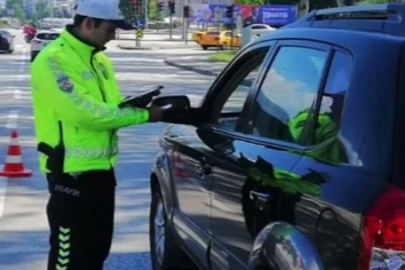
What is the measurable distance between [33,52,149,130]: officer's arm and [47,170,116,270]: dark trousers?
0.98ft

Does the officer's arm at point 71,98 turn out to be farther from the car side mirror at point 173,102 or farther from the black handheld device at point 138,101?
the car side mirror at point 173,102

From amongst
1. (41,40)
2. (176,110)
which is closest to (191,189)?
(176,110)

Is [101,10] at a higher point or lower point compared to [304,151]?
higher

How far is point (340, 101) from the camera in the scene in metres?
3.74

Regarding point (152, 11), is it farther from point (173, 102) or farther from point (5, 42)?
point (173, 102)

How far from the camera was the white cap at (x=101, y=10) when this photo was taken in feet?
15.6

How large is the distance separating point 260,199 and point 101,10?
136 cm

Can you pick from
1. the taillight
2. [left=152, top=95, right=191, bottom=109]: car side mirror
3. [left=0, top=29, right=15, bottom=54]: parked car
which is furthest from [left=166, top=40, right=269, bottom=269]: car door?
[left=0, top=29, right=15, bottom=54]: parked car

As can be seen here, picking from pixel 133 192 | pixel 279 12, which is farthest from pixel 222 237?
pixel 279 12

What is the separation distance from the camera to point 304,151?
387 cm

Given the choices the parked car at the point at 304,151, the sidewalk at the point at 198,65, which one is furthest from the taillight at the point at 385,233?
the sidewalk at the point at 198,65

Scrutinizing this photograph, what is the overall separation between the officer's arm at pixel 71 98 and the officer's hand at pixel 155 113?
0.20m

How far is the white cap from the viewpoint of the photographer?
Result: 474cm

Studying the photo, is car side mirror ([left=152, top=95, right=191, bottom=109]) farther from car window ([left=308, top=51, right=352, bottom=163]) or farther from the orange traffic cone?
the orange traffic cone
